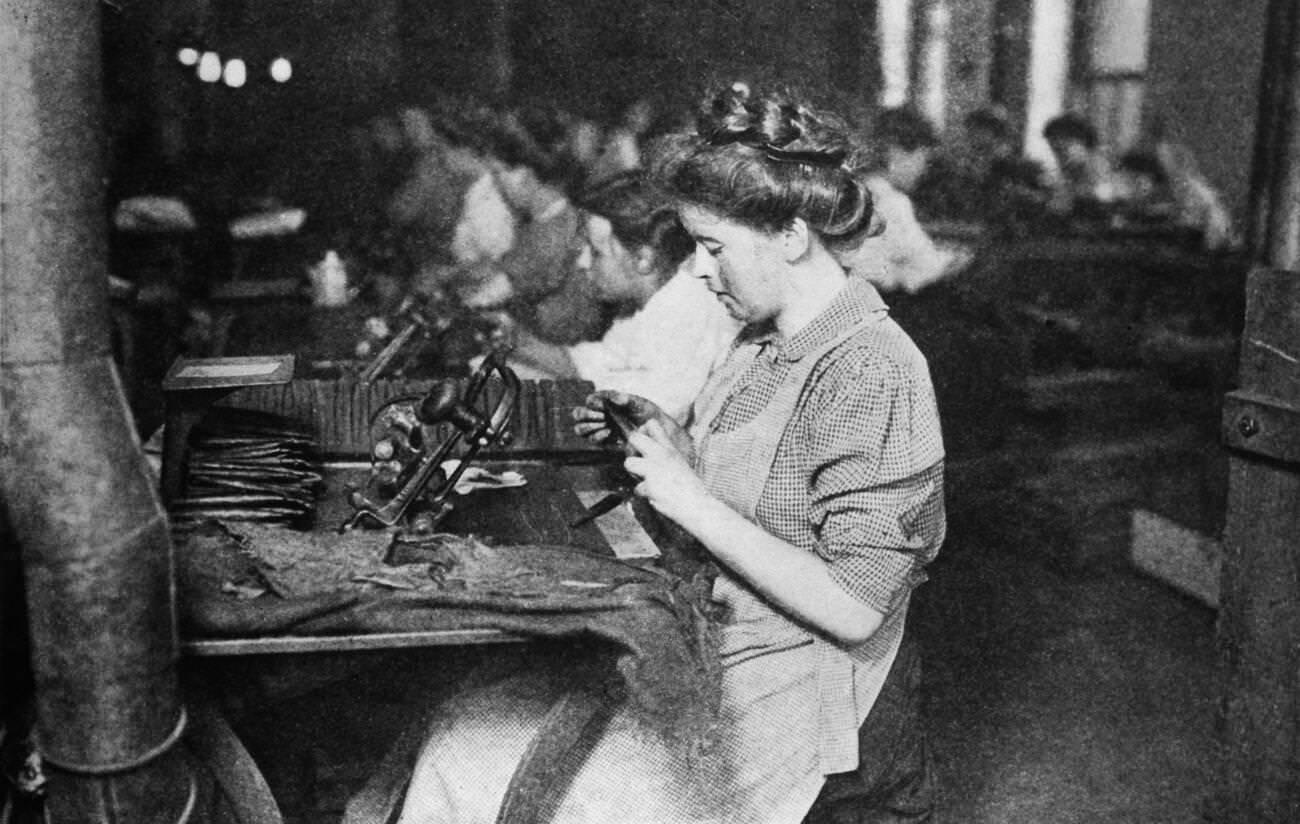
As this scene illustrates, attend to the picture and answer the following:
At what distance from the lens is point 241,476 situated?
292cm

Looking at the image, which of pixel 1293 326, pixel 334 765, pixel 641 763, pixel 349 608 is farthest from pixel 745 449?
pixel 334 765

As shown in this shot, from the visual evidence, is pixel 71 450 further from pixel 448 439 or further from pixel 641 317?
pixel 641 317

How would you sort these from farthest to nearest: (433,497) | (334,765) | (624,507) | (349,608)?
(334,765)
(624,507)
(433,497)
(349,608)

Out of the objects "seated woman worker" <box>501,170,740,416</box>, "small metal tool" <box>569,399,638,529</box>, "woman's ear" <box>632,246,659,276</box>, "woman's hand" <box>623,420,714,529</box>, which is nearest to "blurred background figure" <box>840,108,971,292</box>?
"seated woman worker" <box>501,170,740,416</box>

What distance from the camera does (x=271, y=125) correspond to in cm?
432

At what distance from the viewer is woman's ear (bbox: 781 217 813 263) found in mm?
2449

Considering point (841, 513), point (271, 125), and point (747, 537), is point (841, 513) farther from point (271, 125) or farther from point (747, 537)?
point (271, 125)

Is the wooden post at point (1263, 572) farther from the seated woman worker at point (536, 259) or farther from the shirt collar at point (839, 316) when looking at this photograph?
the seated woman worker at point (536, 259)

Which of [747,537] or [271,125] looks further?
[271,125]

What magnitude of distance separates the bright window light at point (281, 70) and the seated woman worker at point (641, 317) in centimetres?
108

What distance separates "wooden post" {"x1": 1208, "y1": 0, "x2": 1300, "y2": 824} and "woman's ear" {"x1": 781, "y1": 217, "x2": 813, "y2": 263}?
2.64 feet

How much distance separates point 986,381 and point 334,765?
2967 millimetres

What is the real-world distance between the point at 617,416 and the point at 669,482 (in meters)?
0.40

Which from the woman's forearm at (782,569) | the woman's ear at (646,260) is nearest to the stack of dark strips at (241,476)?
the woman's forearm at (782,569)
